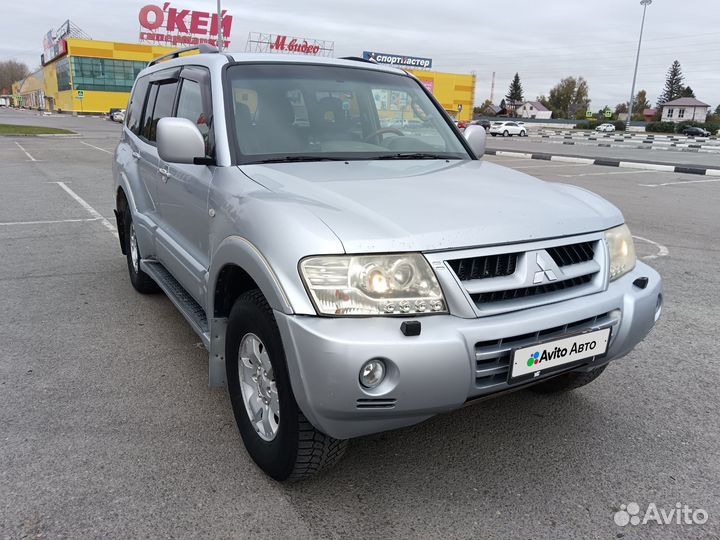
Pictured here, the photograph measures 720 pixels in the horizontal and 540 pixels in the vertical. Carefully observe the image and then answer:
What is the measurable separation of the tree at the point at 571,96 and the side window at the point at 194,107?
112282 millimetres

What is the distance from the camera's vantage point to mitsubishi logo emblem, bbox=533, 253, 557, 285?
7.61 feet

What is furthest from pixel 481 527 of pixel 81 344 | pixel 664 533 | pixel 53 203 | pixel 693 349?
pixel 53 203

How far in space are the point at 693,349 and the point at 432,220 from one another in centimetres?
278

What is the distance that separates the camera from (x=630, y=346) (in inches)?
104

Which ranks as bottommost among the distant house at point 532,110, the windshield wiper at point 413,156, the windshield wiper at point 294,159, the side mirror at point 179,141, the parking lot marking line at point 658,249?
the parking lot marking line at point 658,249

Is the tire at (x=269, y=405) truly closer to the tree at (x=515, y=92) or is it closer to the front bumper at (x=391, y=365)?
the front bumper at (x=391, y=365)

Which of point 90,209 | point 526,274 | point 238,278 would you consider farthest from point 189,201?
point 90,209

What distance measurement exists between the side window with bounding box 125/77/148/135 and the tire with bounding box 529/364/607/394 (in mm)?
3629

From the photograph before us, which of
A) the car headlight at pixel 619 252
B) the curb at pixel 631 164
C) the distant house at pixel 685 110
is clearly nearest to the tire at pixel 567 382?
the car headlight at pixel 619 252

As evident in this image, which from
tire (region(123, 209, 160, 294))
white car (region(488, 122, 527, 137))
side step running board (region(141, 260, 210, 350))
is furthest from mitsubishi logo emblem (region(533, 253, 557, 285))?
white car (region(488, 122, 527, 137))

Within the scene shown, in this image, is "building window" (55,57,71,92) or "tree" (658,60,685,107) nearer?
"building window" (55,57,71,92)

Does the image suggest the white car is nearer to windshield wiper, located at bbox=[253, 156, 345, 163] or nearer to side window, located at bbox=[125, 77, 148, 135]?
side window, located at bbox=[125, 77, 148, 135]

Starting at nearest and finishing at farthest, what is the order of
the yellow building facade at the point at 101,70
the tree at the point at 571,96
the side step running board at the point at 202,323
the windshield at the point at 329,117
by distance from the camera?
the side step running board at the point at 202,323 < the windshield at the point at 329,117 < the yellow building facade at the point at 101,70 < the tree at the point at 571,96

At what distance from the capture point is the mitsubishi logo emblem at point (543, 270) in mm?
2320
